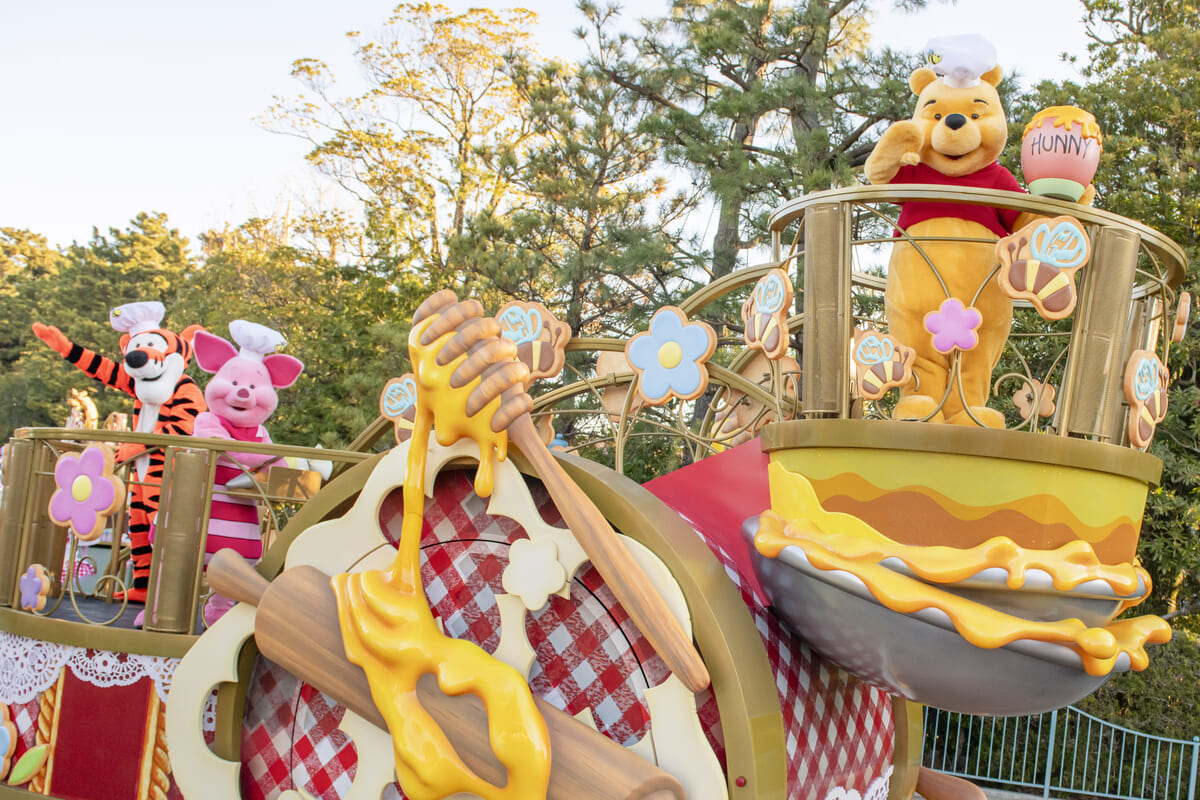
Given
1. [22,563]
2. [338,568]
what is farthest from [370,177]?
[338,568]

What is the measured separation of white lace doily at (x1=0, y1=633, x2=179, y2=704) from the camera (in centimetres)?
329

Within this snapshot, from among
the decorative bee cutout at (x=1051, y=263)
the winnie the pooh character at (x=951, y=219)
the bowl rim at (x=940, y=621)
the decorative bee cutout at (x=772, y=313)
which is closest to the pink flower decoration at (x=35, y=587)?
the decorative bee cutout at (x=772, y=313)

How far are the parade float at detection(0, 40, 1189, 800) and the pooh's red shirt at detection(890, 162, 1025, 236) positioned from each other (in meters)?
0.02

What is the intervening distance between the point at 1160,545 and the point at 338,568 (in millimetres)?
9102

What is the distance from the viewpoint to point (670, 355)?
3021 mm

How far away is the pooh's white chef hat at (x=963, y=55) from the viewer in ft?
9.20

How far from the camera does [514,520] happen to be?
231cm

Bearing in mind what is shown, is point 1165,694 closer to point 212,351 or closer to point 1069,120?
point 1069,120

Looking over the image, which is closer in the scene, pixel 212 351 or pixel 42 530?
pixel 42 530

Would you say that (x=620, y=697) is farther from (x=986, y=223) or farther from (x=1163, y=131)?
(x=1163, y=131)

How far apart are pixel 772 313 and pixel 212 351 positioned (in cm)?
408

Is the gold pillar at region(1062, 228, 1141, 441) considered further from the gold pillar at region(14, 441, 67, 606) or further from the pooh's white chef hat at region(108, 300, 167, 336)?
the pooh's white chef hat at region(108, 300, 167, 336)

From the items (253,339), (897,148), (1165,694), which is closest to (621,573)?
(897,148)

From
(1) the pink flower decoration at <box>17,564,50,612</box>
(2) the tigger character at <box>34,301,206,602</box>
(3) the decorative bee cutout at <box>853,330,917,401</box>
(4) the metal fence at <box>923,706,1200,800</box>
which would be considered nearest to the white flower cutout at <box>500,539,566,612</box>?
(3) the decorative bee cutout at <box>853,330,917,401</box>
